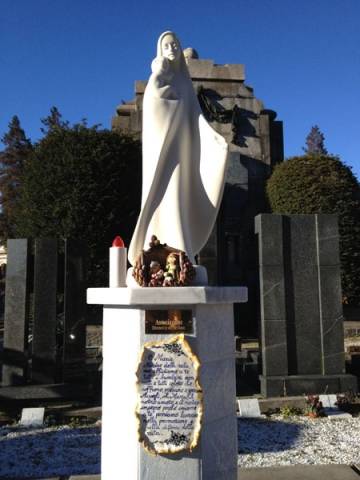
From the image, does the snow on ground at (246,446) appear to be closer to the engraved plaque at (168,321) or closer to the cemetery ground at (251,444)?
the cemetery ground at (251,444)

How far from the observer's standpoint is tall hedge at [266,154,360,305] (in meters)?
14.9

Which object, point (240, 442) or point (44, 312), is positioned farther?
point (44, 312)

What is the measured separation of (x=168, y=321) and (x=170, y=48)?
296 centimetres

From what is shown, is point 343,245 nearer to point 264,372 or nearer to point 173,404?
point 264,372

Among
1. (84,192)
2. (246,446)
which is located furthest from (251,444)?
(84,192)

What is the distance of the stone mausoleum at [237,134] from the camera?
17.4m

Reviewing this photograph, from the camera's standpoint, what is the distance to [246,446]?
619cm

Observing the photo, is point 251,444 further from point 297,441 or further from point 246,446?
point 297,441

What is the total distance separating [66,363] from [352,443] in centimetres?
489

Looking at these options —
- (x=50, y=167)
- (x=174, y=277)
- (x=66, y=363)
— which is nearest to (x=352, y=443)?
(x=174, y=277)

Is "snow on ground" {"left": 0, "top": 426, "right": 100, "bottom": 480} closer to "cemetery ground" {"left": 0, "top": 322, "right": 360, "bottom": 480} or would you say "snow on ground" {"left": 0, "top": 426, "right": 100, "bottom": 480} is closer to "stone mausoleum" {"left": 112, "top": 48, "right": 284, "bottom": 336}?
"cemetery ground" {"left": 0, "top": 322, "right": 360, "bottom": 480}

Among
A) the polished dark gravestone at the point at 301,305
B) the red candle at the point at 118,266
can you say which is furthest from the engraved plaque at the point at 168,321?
the polished dark gravestone at the point at 301,305

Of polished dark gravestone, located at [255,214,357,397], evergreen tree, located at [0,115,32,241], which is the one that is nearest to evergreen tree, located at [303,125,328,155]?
evergreen tree, located at [0,115,32,241]

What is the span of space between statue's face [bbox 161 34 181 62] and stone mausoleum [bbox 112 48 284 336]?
484 inches
